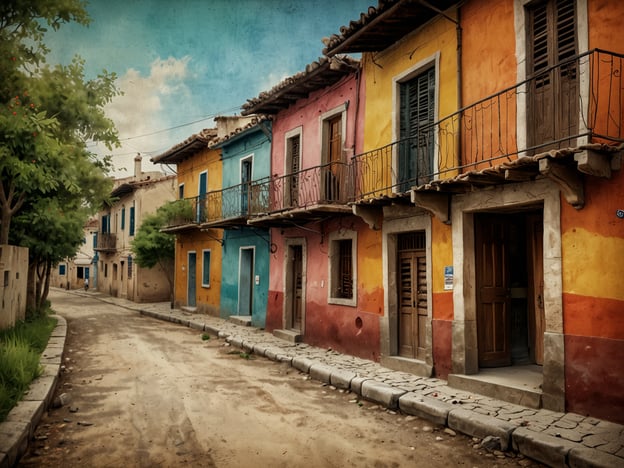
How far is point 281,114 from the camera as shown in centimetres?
1379

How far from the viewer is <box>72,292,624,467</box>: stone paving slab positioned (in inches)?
185

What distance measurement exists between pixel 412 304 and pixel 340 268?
2723 millimetres

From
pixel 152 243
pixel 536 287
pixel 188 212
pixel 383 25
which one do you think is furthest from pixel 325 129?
pixel 152 243

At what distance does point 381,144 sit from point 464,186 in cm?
291

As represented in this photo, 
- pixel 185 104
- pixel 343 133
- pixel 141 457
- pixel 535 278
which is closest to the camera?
pixel 141 457

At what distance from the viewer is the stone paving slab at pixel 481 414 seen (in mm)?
4703

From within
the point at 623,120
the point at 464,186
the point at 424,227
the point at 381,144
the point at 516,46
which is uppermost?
the point at 516,46

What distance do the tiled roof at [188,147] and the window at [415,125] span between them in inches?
429

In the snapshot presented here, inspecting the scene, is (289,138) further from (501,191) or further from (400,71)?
(501,191)

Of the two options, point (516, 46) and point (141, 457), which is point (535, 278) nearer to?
point (516, 46)

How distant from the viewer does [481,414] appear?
19.2 ft

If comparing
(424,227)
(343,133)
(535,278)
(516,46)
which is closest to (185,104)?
(343,133)

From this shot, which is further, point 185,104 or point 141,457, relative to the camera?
point 185,104

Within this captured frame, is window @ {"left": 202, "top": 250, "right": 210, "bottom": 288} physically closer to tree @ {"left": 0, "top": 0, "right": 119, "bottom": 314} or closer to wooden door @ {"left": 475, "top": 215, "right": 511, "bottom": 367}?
tree @ {"left": 0, "top": 0, "right": 119, "bottom": 314}
